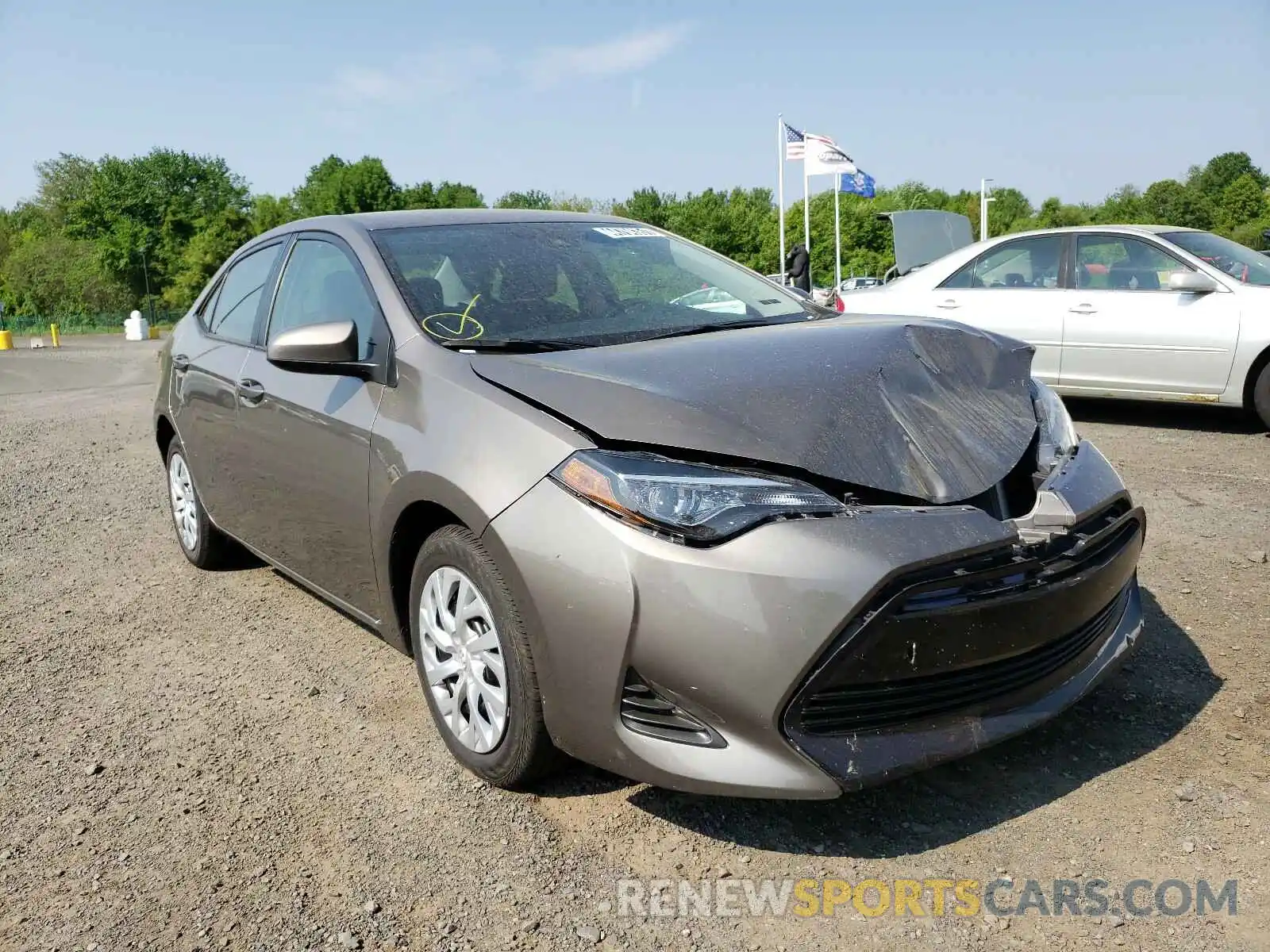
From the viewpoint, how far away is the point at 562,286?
3.40 meters

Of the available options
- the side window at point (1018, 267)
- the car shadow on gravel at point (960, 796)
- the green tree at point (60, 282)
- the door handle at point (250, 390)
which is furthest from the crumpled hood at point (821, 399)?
the green tree at point (60, 282)

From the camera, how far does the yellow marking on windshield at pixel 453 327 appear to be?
3002 millimetres

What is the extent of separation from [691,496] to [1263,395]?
608 cm

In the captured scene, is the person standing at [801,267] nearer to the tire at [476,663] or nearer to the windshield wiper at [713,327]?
the windshield wiper at [713,327]

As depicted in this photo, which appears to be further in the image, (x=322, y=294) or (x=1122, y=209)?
(x=1122, y=209)

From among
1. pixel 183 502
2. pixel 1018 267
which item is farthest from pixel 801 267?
pixel 183 502

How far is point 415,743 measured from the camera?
308 cm

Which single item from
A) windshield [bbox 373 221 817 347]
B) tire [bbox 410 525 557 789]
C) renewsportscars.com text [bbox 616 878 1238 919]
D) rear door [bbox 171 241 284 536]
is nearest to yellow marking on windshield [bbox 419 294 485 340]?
windshield [bbox 373 221 817 347]

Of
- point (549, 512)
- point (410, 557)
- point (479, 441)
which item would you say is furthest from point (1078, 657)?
point (410, 557)

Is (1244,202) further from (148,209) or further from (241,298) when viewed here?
(241,298)

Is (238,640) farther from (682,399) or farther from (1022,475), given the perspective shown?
(1022,475)

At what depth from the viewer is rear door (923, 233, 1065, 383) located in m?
7.71

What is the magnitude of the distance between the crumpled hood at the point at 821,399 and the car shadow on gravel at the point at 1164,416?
521 centimetres

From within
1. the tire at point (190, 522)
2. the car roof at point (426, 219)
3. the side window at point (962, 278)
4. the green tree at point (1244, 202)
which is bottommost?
the tire at point (190, 522)
